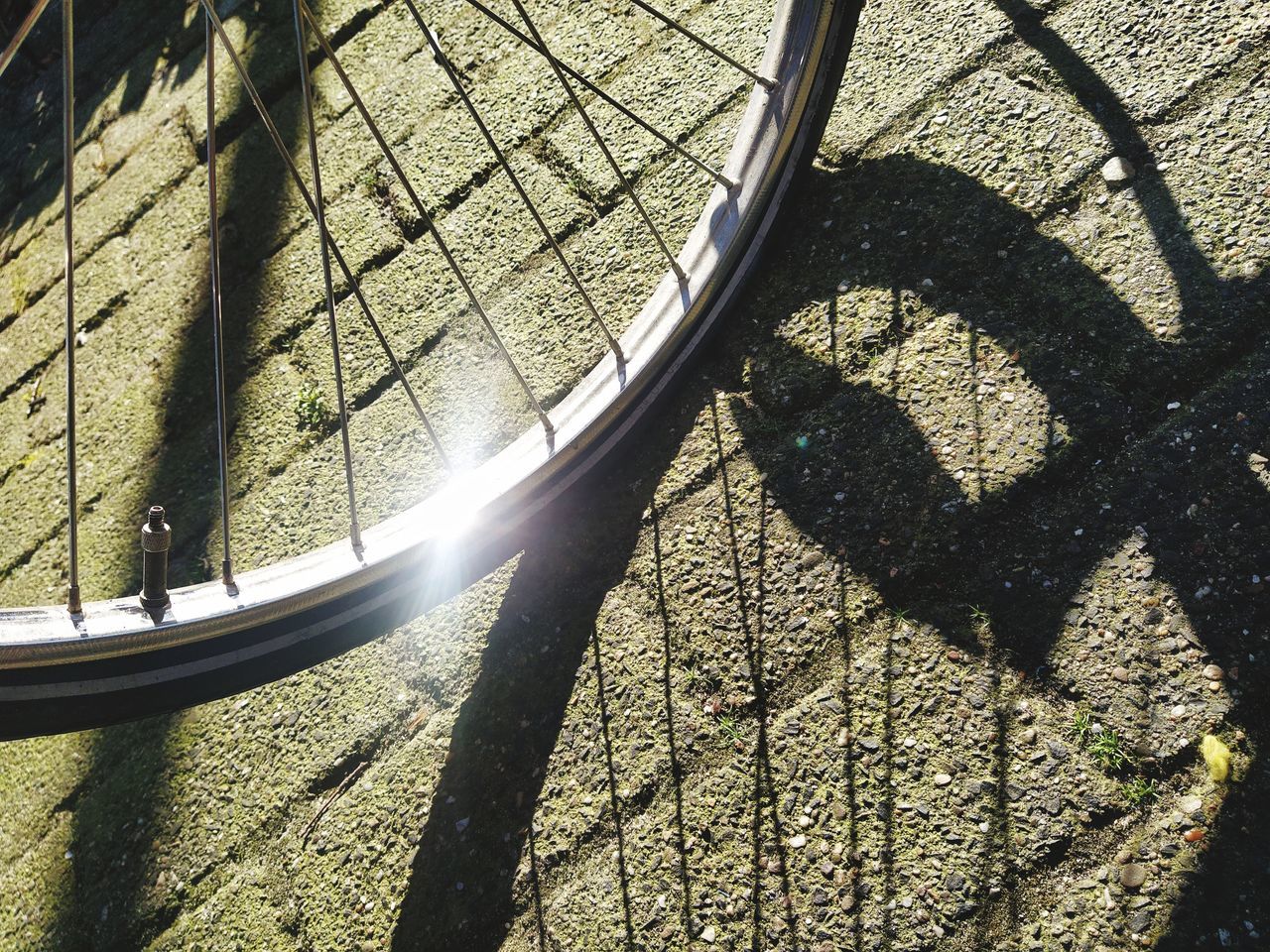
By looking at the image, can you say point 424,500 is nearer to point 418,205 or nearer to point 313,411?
point 418,205

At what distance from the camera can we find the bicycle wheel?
3.34 feet

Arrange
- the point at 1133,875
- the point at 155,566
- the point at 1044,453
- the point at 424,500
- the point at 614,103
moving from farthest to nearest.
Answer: the point at 424,500
the point at 614,103
the point at 1044,453
the point at 155,566
the point at 1133,875

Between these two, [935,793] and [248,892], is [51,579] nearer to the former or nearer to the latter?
[248,892]

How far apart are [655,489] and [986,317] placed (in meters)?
0.53

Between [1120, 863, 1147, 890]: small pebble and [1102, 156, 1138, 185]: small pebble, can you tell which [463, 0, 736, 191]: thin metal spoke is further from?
[1120, 863, 1147, 890]: small pebble

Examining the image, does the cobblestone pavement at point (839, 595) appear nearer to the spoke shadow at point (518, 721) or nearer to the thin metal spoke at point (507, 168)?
the spoke shadow at point (518, 721)

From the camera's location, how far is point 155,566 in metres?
1.07

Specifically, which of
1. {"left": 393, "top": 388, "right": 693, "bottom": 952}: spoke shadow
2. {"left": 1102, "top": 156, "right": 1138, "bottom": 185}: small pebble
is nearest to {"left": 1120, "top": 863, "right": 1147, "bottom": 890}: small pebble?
{"left": 393, "top": 388, "right": 693, "bottom": 952}: spoke shadow

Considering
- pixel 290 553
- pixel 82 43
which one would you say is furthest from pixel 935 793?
pixel 82 43

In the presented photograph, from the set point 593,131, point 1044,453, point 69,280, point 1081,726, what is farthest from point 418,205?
point 1081,726

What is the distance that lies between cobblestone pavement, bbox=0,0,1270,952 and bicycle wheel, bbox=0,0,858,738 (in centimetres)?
10

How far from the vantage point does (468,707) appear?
4.55 ft

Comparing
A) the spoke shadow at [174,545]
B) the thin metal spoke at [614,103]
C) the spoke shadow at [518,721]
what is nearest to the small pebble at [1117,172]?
the thin metal spoke at [614,103]

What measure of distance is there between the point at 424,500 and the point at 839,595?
2.08 feet
